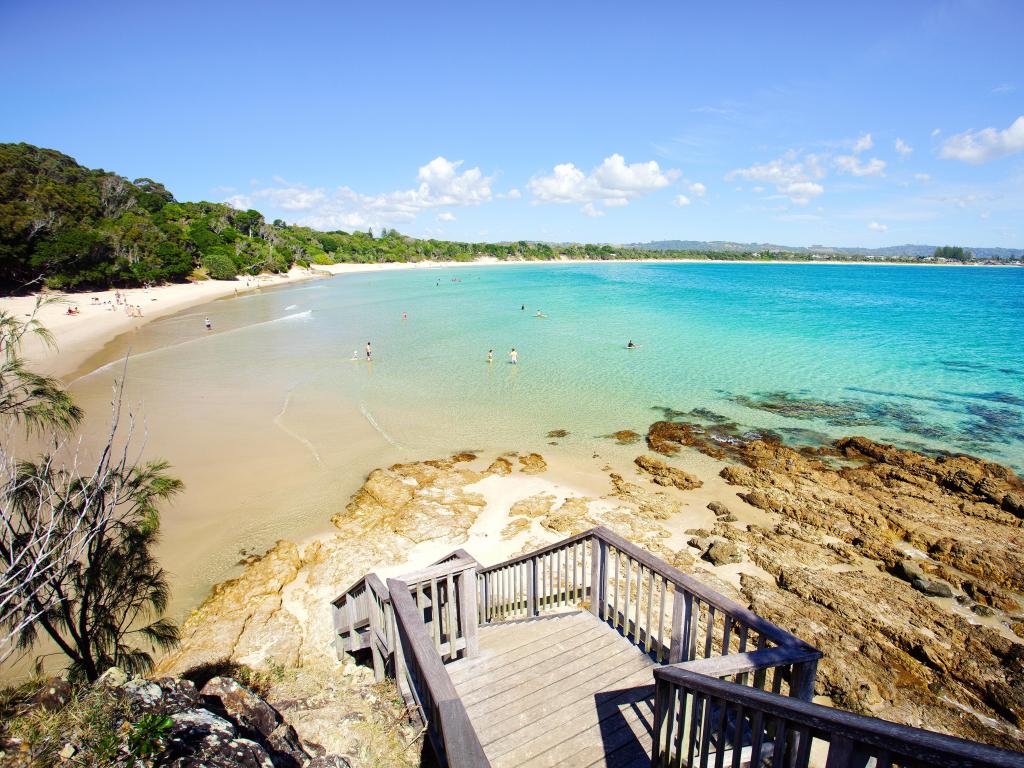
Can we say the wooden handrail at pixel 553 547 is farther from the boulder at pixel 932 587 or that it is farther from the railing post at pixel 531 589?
the boulder at pixel 932 587

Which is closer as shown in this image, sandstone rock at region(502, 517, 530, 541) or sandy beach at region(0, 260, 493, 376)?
sandstone rock at region(502, 517, 530, 541)

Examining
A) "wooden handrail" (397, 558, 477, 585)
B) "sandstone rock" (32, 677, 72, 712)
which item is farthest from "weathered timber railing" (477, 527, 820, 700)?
"sandstone rock" (32, 677, 72, 712)

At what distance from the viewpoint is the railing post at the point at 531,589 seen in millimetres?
6529

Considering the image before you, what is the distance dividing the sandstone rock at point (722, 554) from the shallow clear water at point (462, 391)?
656 cm

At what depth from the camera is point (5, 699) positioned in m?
4.22

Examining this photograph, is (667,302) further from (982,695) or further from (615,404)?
(982,695)

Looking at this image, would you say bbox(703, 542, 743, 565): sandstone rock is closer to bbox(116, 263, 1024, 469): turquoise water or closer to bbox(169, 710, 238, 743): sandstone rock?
bbox(116, 263, 1024, 469): turquoise water

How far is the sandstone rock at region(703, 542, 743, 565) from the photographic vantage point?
35.8 ft

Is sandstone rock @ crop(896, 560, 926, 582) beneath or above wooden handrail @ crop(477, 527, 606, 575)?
beneath

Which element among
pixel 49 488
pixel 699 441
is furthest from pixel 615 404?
pixel 49 488

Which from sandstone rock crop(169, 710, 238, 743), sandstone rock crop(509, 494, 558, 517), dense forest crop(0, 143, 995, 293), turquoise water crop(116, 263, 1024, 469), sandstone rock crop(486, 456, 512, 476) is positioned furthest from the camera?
dense forest crop(0, 143, 995, 293)

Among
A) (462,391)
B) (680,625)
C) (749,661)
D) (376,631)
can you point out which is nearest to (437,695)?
(749,661)

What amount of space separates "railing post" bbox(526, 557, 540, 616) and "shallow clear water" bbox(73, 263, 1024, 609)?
301 inches

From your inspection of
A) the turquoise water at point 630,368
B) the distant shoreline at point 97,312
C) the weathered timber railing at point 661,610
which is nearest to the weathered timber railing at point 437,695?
the weathered timber railing at point 661,610
